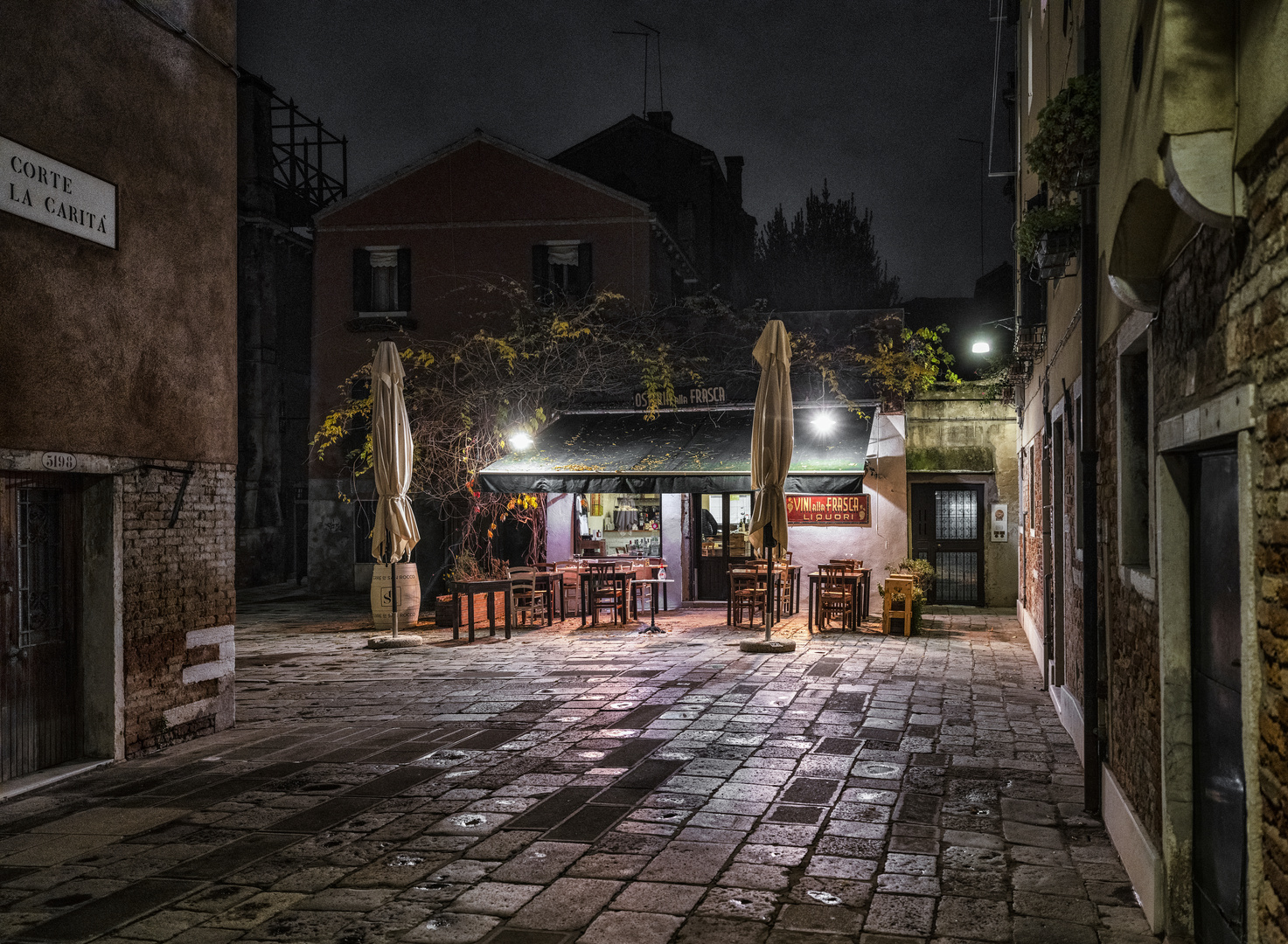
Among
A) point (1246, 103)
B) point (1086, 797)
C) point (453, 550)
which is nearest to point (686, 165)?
point (453, 550)

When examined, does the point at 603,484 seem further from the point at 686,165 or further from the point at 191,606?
the point at 686,165

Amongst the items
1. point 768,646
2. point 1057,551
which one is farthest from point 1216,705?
point 768,646

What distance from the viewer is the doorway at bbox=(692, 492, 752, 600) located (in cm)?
1628

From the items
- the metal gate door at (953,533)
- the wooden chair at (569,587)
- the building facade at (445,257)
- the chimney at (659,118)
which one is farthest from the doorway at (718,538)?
the chimney at (659,118)

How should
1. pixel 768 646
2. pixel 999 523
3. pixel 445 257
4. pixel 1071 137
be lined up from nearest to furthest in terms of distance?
pixel 1071 137 → pixel 768 646 → pixel 999 523 → pixel 445 257

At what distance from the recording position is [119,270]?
22.6 feet

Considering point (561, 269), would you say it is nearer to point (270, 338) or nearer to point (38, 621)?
point (270, 338)

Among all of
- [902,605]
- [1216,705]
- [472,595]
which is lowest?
[902,605]

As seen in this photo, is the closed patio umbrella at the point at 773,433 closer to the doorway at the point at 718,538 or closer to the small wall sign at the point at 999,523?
the doorway at the point at 718,538

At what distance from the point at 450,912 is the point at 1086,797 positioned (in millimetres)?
3563

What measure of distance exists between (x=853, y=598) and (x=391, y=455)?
627 cm

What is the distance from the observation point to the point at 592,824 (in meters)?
5.45

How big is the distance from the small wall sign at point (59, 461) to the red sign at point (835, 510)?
34.9 ft

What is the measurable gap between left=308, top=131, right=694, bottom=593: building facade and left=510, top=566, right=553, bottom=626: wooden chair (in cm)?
441
